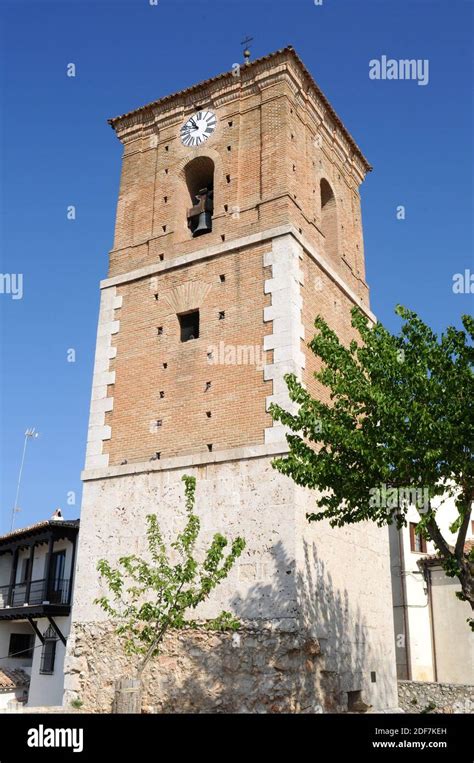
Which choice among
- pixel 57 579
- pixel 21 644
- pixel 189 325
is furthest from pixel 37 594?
pixel 189 325

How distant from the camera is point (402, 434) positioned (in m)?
9.59

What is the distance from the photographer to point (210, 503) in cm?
1355

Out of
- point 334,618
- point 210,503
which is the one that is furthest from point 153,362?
point 334,618

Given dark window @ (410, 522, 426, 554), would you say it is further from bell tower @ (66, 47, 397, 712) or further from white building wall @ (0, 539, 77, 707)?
white building wall @ (0, 539, 77, 707)

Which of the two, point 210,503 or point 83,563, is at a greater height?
point 210,503

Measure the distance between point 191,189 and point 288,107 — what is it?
3.25m

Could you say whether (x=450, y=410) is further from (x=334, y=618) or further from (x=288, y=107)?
(x=288, y=107)

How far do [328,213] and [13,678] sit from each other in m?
18.1

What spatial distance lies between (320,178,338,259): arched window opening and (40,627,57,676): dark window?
49.3ft

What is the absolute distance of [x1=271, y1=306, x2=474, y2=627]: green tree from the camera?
31.1ft

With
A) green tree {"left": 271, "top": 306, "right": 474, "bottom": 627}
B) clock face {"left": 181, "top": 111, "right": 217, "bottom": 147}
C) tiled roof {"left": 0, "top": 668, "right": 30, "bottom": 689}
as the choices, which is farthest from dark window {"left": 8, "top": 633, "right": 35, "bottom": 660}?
green tree {"left": 271, "top": 306, "right": 474, "bottom": 627}
